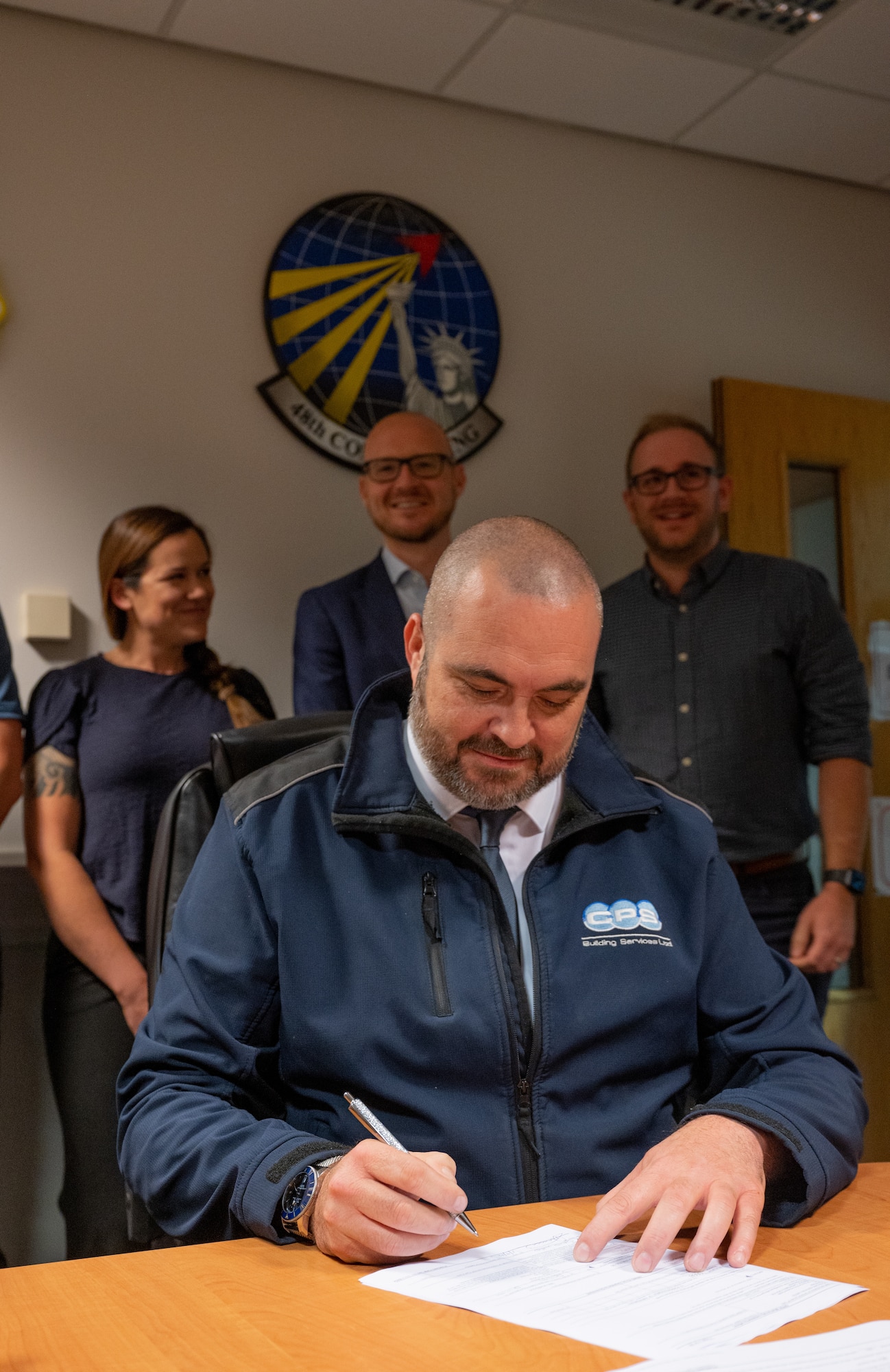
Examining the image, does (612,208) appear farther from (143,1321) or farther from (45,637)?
(143,1321)

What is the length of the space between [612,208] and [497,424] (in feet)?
2.54

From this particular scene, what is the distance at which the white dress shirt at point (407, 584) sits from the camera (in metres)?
2.83

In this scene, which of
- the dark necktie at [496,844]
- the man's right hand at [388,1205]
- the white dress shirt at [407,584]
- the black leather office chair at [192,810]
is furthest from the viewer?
the white dress shirt at [407,584]

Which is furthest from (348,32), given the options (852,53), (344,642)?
(344,642)

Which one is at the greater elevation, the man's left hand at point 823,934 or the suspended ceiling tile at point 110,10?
the suspended ceiling tile at point 110,10

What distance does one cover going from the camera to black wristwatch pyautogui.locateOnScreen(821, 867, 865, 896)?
265 centimetres

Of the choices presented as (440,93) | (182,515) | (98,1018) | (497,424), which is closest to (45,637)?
(182,515)

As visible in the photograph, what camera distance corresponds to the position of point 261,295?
3.24m

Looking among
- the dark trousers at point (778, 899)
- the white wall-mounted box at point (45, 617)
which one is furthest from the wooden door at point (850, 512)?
the white wall-mounted box at point (45, 617)

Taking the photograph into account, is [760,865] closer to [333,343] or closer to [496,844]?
[496,844]

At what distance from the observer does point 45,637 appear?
294 cm

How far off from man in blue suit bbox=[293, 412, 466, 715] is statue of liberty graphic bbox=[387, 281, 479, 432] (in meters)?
0.52

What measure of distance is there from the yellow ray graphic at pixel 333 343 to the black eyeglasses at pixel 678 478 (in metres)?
0.89

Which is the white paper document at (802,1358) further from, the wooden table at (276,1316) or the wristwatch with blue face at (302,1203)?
the wristwatch with blue face at (302,1203)
